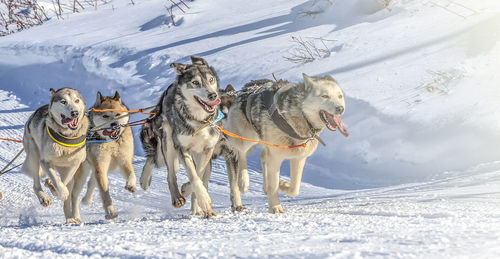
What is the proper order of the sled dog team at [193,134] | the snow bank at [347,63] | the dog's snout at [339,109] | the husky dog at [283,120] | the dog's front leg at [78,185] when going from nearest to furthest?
the dog's snout at [339,109] → the husky dog at [283,120] → the sled dog team at [193,134] → the dog's front leg at [78,185] → the snow bank at [347,63]

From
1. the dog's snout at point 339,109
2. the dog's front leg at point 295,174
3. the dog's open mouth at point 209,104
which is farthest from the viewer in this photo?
the dog's front leg at point 295,174

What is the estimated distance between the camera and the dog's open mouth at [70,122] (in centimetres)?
496

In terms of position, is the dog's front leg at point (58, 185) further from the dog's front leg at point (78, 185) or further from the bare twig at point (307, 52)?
the bare twig at point (307, 52)

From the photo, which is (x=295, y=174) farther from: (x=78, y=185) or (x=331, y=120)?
(x=78, y=185)

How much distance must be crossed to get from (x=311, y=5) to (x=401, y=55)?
3.23 metres

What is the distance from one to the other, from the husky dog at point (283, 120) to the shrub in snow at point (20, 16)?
424 inches

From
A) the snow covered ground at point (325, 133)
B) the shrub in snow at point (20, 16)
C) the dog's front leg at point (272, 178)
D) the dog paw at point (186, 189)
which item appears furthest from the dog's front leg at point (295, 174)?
the shrub in snow at point (20, 16)

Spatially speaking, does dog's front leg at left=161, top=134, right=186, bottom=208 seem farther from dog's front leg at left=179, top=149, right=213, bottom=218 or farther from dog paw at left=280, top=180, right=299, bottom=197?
dog paw at left=280, top=180, right=299, bottom=197

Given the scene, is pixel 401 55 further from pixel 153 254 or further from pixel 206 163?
pixel 153 254

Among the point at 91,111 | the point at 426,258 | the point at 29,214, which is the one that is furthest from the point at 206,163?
the point at 426,258

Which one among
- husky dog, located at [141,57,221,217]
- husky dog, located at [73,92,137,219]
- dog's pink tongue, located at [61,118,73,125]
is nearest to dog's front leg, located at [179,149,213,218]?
husky dog, located at [141,57,221,217]

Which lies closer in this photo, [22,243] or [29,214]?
[22,243]

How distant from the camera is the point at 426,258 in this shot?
2689 mm

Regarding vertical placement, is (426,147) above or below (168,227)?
below
